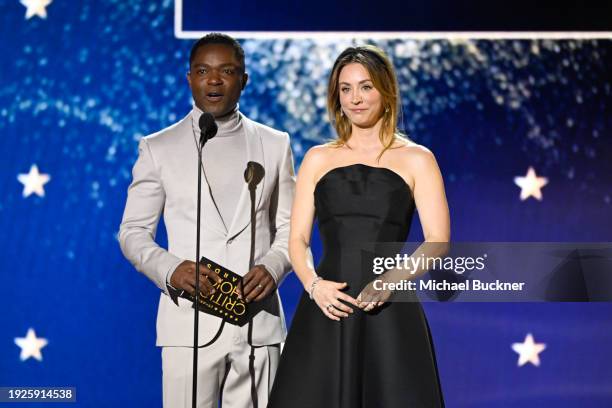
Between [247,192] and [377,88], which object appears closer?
[377,88]

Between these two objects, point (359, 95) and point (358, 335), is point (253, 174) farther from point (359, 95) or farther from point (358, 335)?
point (358, 335)

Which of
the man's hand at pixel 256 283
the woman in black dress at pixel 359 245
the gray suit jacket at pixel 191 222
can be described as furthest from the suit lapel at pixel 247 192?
the woman in black dress at pixel 359 245

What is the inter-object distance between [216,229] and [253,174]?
0.21 m

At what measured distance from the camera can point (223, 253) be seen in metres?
2.91

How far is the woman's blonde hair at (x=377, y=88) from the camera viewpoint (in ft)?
8.51

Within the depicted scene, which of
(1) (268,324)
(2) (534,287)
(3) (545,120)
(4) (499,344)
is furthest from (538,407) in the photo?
(1) (268,324)

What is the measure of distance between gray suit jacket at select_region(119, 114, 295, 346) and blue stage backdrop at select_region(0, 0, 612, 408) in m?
0.94

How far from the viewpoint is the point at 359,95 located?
2.59m

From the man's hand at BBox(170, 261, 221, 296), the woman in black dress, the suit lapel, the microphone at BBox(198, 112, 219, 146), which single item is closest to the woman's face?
the woman in black dress

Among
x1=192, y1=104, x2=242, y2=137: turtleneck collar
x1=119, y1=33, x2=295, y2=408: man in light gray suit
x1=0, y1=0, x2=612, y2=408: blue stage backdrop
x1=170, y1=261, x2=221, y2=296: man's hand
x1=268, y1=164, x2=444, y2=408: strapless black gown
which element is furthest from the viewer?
x1=0, y1=0, x2=612, y2=408: blue stage backdrop

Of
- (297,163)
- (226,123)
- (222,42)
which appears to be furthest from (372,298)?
(297,163)

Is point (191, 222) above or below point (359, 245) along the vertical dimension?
above

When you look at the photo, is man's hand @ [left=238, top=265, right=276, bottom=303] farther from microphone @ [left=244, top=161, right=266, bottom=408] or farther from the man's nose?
the man's nose

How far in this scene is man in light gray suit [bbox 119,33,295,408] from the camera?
2.89 meters
